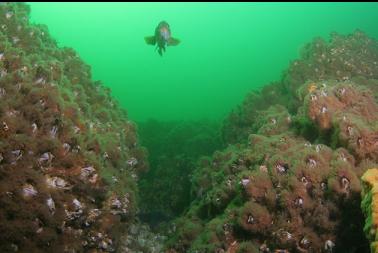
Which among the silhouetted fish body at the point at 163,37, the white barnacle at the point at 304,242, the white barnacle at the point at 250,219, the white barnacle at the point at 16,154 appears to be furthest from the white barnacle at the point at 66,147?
the silhouetted fish body at the point at 163,37

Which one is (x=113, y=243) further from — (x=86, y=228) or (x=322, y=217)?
(x=322, y=217)

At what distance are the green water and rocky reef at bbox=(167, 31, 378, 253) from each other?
28991 mm

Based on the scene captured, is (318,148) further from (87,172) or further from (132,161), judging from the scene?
(132,161)

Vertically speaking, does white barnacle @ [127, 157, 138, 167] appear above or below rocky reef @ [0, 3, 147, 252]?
below

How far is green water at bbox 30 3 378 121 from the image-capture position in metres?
67.2

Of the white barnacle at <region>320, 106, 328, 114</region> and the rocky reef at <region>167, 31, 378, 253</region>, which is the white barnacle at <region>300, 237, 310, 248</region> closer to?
the rocky reef at <region>167, 31, 378, 253</region>

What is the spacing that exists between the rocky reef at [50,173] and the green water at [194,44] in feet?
99.4

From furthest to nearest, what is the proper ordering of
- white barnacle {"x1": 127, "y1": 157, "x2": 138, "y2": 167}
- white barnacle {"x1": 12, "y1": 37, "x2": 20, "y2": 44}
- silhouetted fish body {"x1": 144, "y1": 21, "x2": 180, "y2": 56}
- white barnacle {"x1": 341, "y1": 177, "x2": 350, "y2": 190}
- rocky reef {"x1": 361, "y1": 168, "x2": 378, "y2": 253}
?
silhouetted fish body {"x1": 144, "y1": 21, "x2": 180, "y2": 56}, white barnacle {"x1": 127, "y1": 157, "x2": 138, "y2": 167}, white barnacle {"x1": 12, "y1": 37, "x2": 20, "y2": 44}, white barnacle {"x1": 341, "y1": 177, "x2": 350, "y2": 190}, rocky reef {"x1": 361, "y1": 168, "x2": 378, "y2": 253}

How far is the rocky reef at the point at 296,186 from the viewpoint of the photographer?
440 centimetres

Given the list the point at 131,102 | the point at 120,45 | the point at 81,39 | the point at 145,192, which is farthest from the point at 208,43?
the point at 145,192

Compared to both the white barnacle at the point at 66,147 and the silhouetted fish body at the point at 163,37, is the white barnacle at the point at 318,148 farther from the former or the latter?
the silhouetted fish body at the point at 163,37

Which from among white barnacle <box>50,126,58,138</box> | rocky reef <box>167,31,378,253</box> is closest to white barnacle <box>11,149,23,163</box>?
white barnacle <box>50,126,58,138</box>

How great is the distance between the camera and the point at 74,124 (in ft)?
16.9

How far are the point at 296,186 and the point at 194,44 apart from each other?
149m
